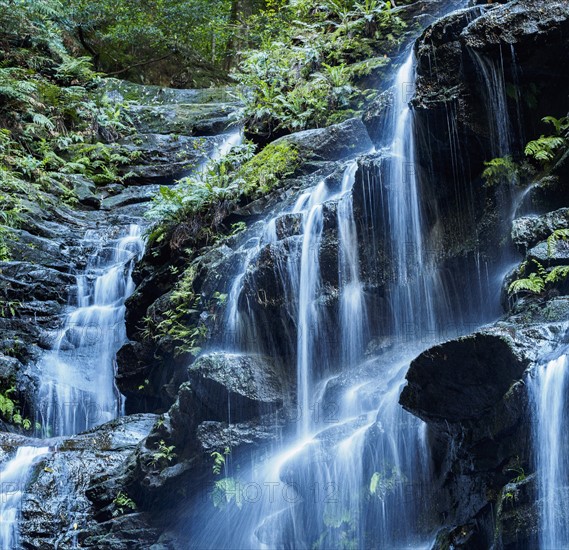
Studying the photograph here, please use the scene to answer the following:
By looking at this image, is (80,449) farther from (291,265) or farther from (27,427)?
(291,265)

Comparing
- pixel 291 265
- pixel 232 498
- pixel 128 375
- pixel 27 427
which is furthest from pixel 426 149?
pixel 27 427

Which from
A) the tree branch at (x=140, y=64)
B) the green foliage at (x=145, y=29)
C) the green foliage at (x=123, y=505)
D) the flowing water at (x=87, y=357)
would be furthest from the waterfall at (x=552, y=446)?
the tree branch at (x=140, y=64)

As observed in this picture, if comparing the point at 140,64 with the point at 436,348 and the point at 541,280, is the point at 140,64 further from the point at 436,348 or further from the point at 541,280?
the point at 436,348

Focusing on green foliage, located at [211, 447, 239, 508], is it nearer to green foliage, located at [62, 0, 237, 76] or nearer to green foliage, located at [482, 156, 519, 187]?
green foliage, located at [482, 156, 519, 187]

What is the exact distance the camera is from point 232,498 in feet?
26.0

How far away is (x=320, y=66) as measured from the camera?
15.4m

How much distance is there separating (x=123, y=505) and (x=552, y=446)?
534cm

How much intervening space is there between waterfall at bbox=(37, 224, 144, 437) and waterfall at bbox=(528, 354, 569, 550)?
7.81 m

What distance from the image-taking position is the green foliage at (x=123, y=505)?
817 centimetres

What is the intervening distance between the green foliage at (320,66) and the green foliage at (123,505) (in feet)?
27.0

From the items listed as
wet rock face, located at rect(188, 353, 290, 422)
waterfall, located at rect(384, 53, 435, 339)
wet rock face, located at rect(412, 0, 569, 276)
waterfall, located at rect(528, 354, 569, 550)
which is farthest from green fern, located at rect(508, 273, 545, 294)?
wet rock face, located at rect(188, 353, 290, 422)

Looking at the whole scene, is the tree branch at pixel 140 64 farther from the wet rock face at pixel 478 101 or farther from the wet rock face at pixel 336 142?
the wet rock face at pixel 478 101

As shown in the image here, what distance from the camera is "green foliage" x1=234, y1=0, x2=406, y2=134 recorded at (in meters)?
13.9

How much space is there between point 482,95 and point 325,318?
3.53 m
